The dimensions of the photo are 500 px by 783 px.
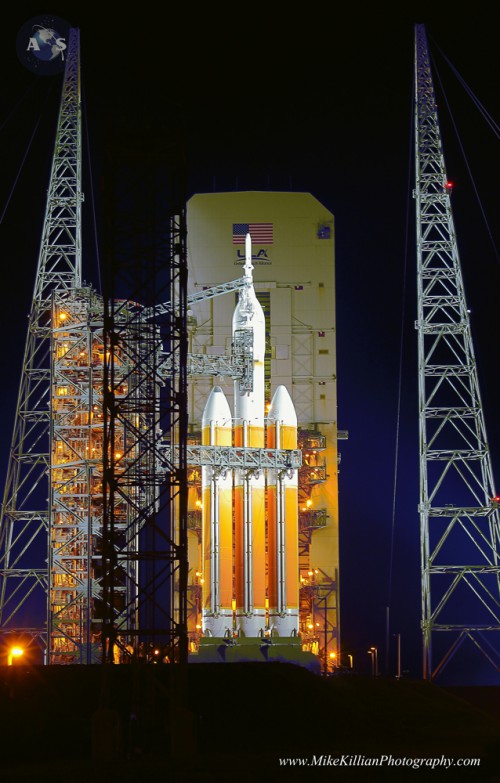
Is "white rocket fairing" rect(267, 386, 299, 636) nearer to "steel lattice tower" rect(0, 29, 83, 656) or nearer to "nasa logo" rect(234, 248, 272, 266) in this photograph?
"steel lattice tower" rect(0, 29, 83, 656)

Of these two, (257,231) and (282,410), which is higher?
(257,231)

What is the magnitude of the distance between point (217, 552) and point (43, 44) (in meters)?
27.3

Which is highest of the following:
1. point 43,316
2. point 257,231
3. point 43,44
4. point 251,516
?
point 43,44

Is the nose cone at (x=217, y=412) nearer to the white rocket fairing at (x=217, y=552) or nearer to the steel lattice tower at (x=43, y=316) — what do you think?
the white rocket fairing at (x=217, y=552)

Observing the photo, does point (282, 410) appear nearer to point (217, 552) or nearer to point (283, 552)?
point (283, 552)

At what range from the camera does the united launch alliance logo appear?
236ft

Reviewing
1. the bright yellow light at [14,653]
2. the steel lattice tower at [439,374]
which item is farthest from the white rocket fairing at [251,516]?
the bright yellow light at [14,653]

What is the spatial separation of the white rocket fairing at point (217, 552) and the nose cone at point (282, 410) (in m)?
4.14

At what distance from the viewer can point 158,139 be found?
146 feet

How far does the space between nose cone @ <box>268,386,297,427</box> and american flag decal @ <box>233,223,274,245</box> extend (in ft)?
54.3

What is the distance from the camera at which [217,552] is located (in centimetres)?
6812

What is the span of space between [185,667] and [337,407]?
161 feet

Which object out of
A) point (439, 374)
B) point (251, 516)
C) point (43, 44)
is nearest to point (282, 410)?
point (251, 516)

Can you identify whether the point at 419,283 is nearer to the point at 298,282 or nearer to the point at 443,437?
the point at 298,282
